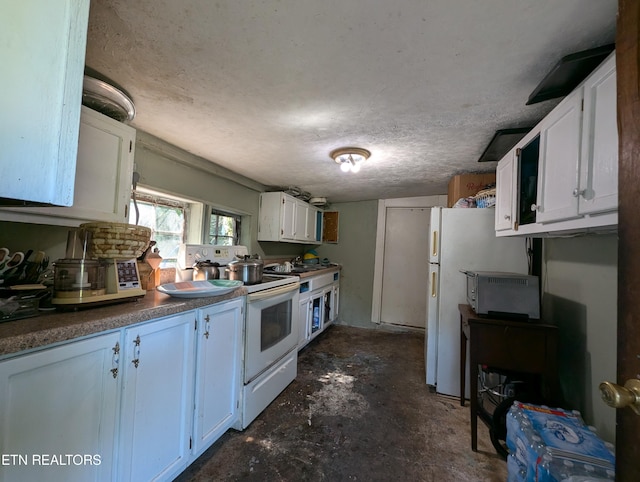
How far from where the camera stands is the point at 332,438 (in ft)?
5.45

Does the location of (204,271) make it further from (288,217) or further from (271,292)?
(288,217)

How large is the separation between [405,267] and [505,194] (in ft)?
7.61

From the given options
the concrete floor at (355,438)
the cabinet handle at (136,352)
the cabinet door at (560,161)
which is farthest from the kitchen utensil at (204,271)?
the cabinet door at (560,161)

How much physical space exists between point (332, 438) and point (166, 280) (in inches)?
65.3

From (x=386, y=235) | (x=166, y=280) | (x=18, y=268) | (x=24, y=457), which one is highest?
(x=386, y=235)

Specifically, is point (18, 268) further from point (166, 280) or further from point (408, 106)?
point (408, 106)

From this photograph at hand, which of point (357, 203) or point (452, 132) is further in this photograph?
point (357, 203)

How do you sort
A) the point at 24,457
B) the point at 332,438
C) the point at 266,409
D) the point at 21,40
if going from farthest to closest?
the point at 266,409 < the point at 332,438 < the point at 24,457 < the point at 21,40

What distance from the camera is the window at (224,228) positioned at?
266cm

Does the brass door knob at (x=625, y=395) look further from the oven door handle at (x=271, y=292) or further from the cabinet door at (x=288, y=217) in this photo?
the cabinet door at (x=288, y=217)

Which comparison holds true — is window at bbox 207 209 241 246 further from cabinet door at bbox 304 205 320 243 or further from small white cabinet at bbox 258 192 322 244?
cabinet door at bbox 304 205 320 243

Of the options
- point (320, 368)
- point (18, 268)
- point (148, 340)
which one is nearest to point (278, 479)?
point (148, 340)

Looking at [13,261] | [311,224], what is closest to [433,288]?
[311,224]

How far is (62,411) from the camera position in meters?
0.85
